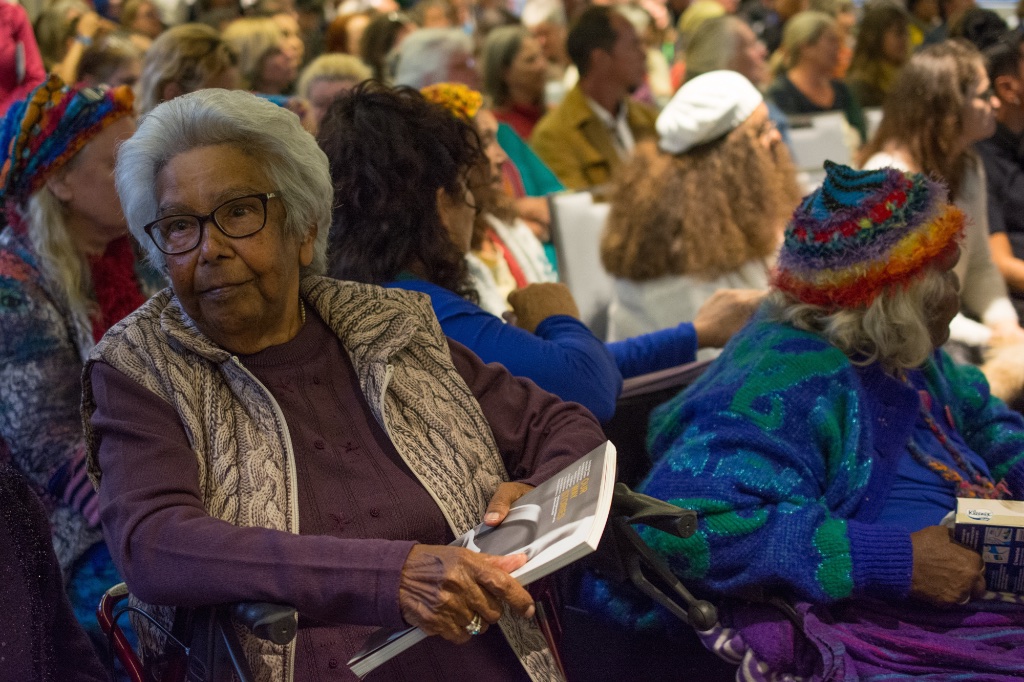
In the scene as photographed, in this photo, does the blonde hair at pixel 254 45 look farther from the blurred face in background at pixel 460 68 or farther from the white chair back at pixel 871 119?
the white chair back at pixel 871 119

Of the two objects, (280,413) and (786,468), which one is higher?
(280,413)

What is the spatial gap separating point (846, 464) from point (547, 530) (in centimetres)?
83

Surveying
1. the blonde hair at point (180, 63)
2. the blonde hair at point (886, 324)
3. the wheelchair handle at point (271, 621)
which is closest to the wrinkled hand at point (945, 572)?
the blonde hair at point (886, 324)

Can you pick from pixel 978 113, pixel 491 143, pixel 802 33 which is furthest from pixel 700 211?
pixel 802 33

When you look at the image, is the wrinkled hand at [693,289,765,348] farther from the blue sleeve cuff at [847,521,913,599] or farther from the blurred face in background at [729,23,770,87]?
the blurred face in background at [729,23,770,87]

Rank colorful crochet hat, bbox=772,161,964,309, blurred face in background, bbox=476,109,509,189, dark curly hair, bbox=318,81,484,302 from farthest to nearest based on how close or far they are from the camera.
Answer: blurred face in background, bbox=476,109,509,189 < dark curly hair, bbox=318,81,484,302 < colorful crochet hat, bbox=772,161,964,309

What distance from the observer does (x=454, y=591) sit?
1.52 metres

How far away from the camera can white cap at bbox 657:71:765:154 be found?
3.66 metres

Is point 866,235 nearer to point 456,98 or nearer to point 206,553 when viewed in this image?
point 206,553

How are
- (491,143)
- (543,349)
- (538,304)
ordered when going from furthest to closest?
(491,143) → (538,304) → (543,349)

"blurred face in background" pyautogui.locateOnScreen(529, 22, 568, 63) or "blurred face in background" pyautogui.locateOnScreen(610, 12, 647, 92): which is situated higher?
"blurred face in background" pyautogui.locateOnScreen(610, 12, 647, 92)

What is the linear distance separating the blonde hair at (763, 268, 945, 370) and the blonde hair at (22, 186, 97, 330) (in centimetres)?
161

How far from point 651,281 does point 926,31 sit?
6.08 metres

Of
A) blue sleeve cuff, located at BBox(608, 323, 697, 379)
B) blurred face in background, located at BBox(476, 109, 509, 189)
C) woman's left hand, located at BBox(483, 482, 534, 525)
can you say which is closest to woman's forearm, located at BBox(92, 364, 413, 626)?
woman's left hand, located at BBox(483, 482, 534, 525)
